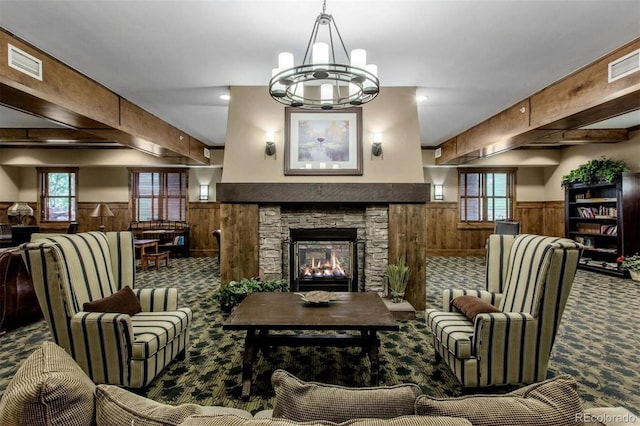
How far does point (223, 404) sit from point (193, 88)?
12.4 feet

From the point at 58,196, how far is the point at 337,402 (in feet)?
34.1

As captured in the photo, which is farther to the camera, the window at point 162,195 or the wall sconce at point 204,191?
the window at point 162,195

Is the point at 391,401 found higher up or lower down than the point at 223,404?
higher up

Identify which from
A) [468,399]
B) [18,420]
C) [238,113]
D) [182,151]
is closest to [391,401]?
[468,399]

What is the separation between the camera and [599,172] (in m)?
6.59

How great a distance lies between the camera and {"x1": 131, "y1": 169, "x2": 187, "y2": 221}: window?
29.1 feet

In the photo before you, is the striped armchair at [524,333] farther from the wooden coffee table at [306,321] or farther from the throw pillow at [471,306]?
the wooden coffee table at [306,321]

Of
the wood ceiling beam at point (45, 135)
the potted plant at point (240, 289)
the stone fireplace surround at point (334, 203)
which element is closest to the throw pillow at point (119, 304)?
the potted plant at point (240, 289)

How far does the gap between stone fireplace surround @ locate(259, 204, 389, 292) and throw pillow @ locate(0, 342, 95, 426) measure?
3522 mm

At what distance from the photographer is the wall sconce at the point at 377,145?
4.40 meters

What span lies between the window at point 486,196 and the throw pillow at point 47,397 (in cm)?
916

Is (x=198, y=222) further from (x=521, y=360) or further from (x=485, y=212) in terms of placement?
(x=521, y=360)

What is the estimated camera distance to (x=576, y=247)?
87.1 inches

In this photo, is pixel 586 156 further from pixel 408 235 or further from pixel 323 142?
pixel 323 142
